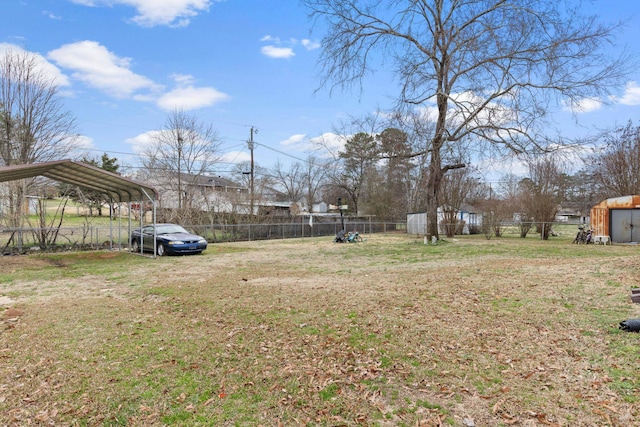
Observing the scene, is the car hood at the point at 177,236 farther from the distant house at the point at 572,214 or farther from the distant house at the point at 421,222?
the distant house at the point at 572,214

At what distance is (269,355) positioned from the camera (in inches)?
150

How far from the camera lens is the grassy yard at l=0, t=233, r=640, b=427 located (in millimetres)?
2748

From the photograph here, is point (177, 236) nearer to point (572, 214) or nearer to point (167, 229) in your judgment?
point (167, 229)

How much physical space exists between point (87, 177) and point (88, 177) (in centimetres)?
4

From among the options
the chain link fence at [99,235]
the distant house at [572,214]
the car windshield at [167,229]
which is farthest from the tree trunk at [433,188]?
the distant house at [572,214]

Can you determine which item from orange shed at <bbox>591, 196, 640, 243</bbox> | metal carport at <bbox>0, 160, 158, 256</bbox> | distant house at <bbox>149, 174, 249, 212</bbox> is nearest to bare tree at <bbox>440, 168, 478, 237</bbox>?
orange shed at <bbox>591, 196, 640, 243</bbox>

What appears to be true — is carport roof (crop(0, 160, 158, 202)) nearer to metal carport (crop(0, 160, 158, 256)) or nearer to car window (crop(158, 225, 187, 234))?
metal carport (crop(0, 160, 158, 256))

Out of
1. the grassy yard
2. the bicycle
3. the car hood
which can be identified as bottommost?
the grassy yard

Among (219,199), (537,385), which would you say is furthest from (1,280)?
(219,199)

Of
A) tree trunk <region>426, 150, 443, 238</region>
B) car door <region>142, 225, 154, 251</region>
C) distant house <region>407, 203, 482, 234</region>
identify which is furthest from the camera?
distant house <region>407, 203, 482, 234</region>

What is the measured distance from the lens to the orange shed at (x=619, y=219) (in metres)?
17.2

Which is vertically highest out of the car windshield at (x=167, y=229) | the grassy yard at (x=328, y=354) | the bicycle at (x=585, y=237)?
the car windshield at (x=167, y=229)

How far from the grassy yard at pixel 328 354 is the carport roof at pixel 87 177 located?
5.07m

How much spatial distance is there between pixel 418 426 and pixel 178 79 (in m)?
21.0
